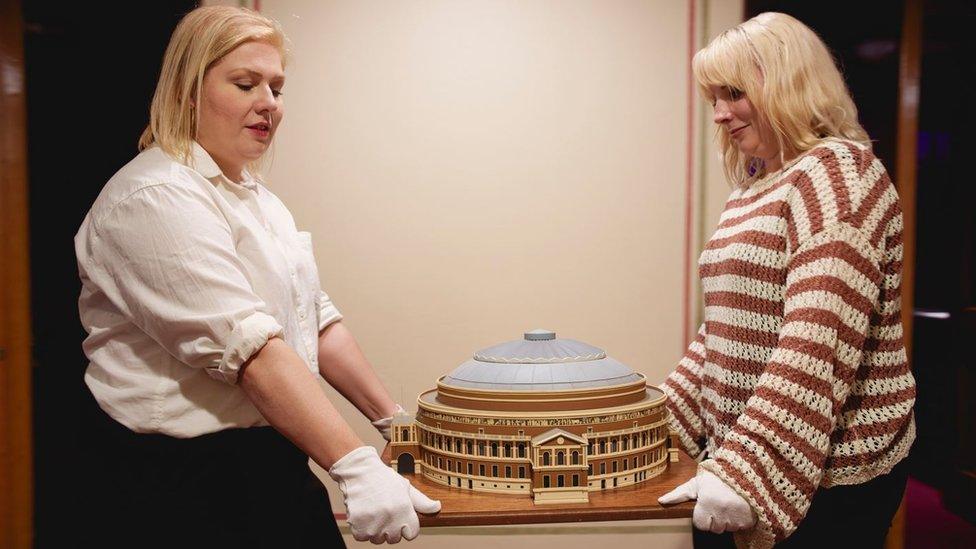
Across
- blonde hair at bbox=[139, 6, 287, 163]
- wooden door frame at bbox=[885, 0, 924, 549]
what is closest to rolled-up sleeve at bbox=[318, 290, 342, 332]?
blonde hair at bbox=[139, 6, 287, 163]

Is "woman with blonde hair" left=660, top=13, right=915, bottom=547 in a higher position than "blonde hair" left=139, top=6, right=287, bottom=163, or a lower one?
lower

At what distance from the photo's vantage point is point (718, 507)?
1392 mm

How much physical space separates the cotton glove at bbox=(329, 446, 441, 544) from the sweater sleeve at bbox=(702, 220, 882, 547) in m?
0.55

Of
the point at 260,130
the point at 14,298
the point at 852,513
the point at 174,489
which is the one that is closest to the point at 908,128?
the point at 852,513

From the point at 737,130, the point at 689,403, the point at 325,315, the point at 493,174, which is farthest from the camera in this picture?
the point at 493,174

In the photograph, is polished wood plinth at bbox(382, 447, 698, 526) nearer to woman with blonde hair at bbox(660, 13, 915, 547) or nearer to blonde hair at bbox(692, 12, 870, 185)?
woman with blonde hair at bbox(660, 13, 915, 547)

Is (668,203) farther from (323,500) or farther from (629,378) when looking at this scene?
(323,500)

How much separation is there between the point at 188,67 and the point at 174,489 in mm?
830

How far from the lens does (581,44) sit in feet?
9.15

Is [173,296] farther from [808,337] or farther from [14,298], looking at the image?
[14,298]

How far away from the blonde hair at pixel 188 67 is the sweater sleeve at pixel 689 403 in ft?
4.11

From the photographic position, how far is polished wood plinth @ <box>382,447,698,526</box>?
1.41 metres

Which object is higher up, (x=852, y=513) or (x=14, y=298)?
(x=14, y=298)

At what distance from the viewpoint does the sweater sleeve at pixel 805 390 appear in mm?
1403
